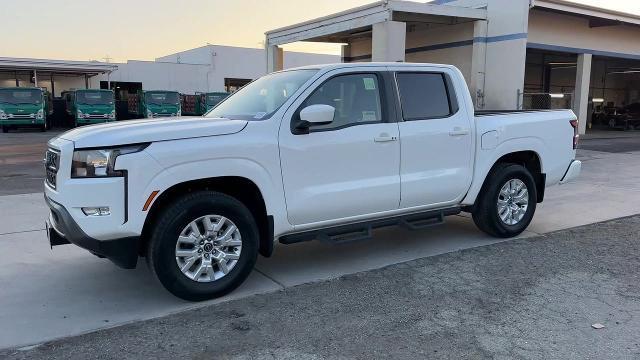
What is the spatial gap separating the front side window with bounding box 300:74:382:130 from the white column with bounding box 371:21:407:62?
1005cm

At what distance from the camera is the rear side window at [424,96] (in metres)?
5.63

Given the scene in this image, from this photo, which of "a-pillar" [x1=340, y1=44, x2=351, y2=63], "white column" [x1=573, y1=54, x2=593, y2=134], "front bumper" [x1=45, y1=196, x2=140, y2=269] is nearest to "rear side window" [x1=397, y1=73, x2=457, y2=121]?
"front bumper" [x1=45, y1=196, x2=140, y2=269]

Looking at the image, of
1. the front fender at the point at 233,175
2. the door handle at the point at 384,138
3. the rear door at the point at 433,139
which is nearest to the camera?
the front fender at the point at 233,175

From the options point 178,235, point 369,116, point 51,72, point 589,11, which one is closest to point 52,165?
point 178,235

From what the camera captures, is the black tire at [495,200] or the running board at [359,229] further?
the black tire at [495,200]

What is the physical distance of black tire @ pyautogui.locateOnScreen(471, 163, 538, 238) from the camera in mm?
6305

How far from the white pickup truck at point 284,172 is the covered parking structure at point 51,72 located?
109ft

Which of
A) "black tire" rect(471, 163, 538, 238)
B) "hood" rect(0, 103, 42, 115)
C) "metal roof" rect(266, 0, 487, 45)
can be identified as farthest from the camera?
"hood" rect(0, 103, 42, 115)

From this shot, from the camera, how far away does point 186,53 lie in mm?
54031

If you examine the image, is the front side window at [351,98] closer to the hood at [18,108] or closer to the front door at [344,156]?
the front door at [344,156]

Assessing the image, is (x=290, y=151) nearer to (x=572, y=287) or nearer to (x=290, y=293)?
(x=290, y=293)

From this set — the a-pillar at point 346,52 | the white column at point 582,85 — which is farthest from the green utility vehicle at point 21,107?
the white column at point 582,85

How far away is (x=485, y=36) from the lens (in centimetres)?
1848

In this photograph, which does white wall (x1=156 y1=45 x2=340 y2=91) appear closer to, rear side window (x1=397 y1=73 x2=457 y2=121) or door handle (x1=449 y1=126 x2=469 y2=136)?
rear side window (x1=397 y1=73 x2=457 y2=121)
